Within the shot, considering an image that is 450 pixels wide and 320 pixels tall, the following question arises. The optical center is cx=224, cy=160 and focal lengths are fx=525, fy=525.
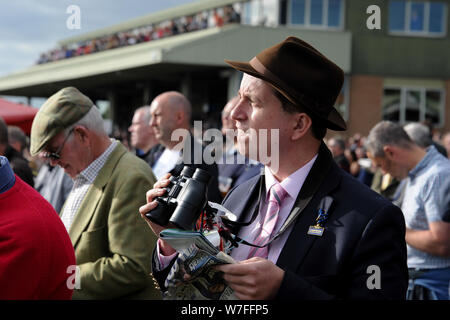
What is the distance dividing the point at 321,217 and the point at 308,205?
76mm

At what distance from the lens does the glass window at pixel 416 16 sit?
24.9 m

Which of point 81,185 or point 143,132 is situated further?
point 143,132

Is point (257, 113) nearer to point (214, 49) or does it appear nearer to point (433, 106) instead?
point (214, 49)

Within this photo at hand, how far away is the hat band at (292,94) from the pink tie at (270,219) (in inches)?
13.9

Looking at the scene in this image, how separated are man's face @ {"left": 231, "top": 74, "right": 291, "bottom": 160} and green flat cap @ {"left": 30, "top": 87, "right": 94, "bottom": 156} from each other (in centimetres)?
142

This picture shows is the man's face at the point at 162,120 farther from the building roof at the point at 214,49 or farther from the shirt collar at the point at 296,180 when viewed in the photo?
the building roof at the point at 214,49

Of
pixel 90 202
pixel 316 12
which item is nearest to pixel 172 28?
pixel 316 12

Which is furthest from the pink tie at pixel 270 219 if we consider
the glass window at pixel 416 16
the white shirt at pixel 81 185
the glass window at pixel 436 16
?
the glass window at pixel 436 16

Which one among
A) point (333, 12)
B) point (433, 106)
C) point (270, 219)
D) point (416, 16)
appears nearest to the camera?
point (270, 219)

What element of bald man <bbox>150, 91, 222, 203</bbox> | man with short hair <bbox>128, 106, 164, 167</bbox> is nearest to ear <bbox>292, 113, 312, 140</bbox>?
bald man <bbox>150, 91, 222, 203</bbox>

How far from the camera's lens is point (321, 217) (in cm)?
200

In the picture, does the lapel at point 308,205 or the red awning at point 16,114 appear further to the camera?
the red awning at point 16,114
